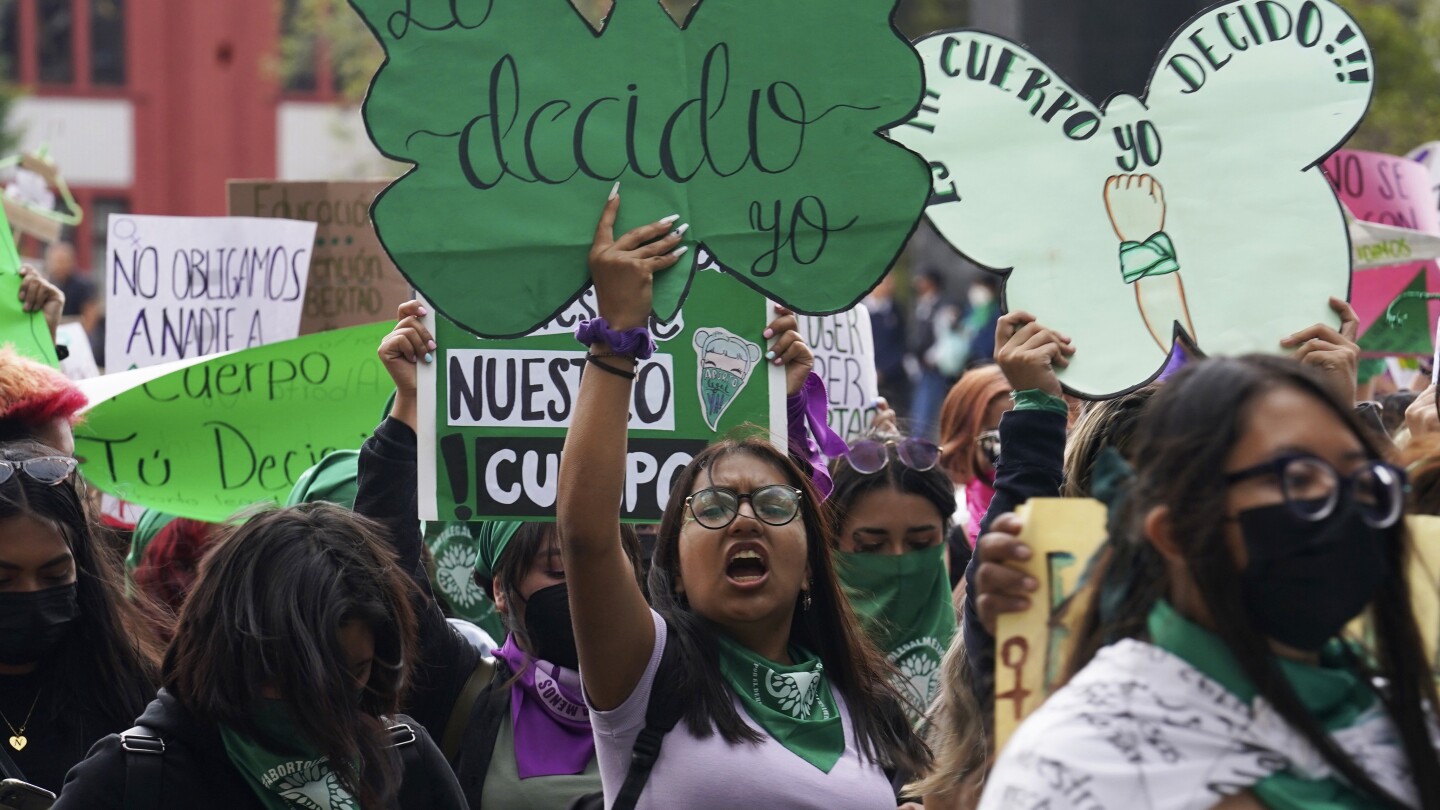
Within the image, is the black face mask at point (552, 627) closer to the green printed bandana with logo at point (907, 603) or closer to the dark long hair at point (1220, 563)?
the green printed bandana with logo at point (907, 603)

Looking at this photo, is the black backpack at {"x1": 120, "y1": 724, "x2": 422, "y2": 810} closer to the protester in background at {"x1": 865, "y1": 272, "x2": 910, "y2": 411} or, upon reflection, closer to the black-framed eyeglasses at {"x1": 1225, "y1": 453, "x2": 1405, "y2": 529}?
the black-framed eyeglasses at {"x1": 1225, "y1": 453, "x2": 1405, "y2": 529}

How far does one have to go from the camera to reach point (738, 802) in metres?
2.93

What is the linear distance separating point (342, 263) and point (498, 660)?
2.35 m

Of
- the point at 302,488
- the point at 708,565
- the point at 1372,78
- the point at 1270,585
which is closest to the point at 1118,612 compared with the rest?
the point at 1270,585

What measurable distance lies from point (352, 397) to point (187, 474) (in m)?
0.51

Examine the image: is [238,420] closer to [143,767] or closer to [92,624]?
[92,624]

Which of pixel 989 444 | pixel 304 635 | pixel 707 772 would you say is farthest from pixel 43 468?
pixel 989 444

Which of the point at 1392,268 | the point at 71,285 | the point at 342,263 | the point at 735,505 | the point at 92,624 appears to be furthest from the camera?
the point at 71,285

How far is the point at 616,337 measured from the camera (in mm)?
2775

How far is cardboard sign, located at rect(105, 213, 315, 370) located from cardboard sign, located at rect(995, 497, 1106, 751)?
4001 mm

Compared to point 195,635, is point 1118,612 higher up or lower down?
higher up

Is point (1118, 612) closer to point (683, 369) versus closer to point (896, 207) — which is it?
point (896, 207)

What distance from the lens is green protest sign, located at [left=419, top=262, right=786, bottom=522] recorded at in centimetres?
352

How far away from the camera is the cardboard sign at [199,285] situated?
19.3 ft
